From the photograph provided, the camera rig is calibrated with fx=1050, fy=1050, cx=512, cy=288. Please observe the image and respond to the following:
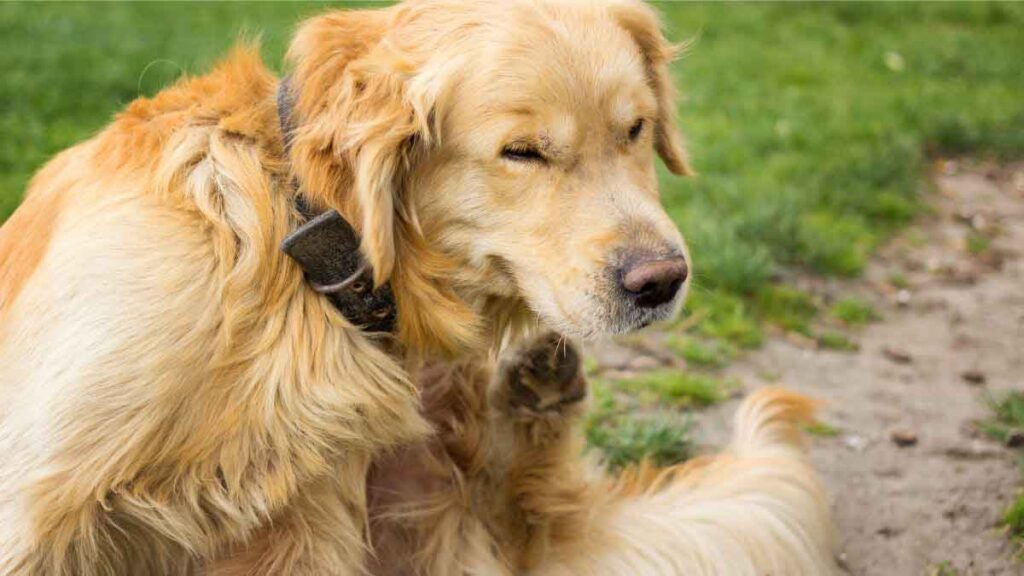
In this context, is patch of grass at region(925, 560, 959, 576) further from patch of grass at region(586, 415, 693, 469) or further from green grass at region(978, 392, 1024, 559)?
patch of grass at region(586, 415, 693, 469)

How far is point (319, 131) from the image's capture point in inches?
104

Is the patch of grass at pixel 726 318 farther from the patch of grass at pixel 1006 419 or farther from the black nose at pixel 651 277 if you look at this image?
the black nose at pixel 651 277

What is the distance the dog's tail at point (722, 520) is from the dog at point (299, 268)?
2.50 feet

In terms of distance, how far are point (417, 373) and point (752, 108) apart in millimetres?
5348

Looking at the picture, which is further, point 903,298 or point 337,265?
point 903,298

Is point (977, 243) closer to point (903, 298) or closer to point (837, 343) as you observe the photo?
point (903, 298)

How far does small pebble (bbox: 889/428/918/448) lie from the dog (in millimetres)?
1868

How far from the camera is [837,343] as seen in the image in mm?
4906

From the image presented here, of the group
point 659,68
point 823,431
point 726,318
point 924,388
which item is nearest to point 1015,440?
point 924,388

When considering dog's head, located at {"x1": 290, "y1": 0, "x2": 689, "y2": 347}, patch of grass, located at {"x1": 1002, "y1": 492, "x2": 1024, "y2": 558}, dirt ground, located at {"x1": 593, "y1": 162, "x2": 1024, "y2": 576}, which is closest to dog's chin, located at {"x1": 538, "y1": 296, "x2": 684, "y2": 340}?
dog's head, located at {"x1": 290, "y1": 0, "x2": 689, "y2": 347}

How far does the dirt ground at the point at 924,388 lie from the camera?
141 inches

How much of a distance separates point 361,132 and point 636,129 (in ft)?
2.65

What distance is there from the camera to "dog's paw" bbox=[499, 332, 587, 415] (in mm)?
3215

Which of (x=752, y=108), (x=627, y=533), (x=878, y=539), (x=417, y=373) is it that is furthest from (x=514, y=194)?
(x=752, y=108)
